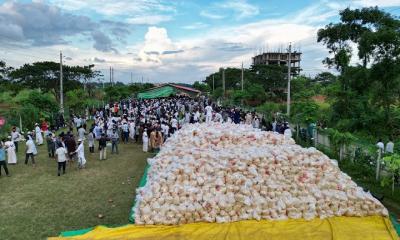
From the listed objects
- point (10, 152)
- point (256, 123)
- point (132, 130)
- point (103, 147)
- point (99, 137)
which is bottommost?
point (10, 152)

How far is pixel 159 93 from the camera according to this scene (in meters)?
54.2

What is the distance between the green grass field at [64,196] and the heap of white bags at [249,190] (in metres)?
1.18

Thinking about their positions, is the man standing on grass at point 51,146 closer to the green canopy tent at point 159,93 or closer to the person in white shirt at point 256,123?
the person in white shirt at point 256,123

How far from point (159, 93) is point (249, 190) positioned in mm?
45851

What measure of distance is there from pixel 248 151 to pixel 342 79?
1247 centimetres

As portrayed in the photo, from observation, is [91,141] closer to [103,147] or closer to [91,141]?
[91,141]

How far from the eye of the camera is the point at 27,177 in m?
13.1

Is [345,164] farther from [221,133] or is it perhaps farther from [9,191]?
[9,191]

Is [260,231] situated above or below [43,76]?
below

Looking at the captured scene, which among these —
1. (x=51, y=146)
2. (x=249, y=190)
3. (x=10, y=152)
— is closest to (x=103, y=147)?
(x=51, y=146)

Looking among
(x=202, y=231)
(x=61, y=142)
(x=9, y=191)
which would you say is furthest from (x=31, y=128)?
(x=202, y=231)

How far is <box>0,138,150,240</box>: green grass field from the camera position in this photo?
8.92m

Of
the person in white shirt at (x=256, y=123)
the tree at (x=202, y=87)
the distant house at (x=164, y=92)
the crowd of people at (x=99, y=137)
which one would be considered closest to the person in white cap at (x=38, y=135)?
the crowd of people at (x=99, y=137)

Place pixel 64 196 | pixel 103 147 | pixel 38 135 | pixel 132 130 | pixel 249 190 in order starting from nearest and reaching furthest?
pixel 249 190 < pixel 64 196 < pixel 103 147 < pixel 38 135 < pixel 132 130
